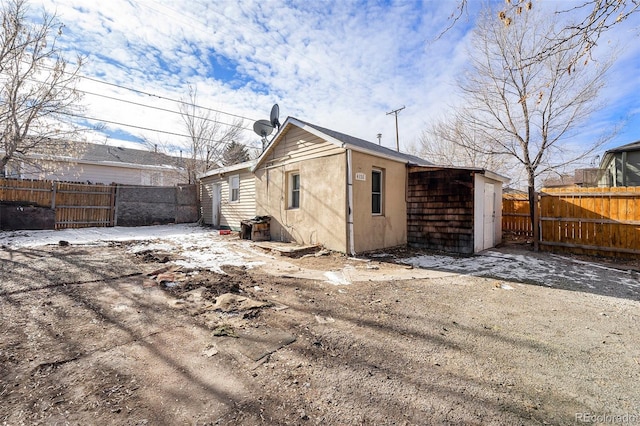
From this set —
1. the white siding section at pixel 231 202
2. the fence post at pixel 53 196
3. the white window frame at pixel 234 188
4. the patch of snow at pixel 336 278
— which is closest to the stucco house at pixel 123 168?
the fence post at pixel 53 196

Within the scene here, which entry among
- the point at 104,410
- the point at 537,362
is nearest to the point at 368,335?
the point at 537,362

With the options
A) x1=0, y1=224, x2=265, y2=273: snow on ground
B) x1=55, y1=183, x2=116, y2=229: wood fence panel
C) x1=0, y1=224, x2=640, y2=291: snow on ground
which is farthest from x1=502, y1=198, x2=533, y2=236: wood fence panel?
x1=55, y1=183, x2=116, y2=229: wood fence panel

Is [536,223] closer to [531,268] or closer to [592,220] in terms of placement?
[592,220]

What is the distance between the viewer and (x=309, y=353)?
8.54 ft

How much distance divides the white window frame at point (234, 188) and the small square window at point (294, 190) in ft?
13.6

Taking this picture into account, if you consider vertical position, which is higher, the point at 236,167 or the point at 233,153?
the point at 233,153

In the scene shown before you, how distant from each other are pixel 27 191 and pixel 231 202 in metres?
7.91

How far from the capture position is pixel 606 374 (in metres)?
2.36

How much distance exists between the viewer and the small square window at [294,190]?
9.37 m

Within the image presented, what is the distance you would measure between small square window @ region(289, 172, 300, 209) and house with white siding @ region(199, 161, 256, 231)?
2.40m

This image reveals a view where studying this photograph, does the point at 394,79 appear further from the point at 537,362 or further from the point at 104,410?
the point at 104,410

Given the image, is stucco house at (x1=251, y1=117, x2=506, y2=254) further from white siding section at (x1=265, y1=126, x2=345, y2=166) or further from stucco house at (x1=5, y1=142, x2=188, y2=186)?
stucco house at (x1=5, y1=142, x2=188, y2=186)

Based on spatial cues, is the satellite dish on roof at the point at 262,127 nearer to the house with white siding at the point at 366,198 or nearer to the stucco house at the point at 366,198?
the house with white siding at the point at 366,198

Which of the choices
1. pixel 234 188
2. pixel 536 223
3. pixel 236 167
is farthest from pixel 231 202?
pixel 536 223
